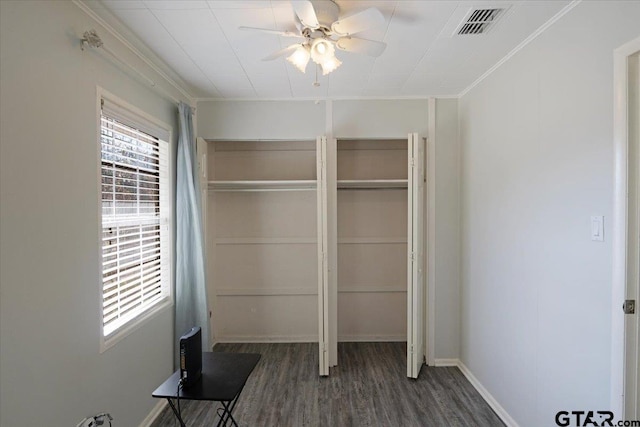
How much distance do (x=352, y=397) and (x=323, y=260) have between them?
115 cm

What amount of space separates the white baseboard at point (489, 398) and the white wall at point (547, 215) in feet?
0.14

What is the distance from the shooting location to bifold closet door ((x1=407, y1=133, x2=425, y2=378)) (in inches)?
108

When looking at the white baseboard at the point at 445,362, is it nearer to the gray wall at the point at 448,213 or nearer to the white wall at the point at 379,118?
the gray wall at the point at 448,213

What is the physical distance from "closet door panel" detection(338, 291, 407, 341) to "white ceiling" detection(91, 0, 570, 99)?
7.20ft

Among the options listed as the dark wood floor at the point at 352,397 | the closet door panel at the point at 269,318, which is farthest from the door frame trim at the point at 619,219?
the closet door panel at the point at 269,318

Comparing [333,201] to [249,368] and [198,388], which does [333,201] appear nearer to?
[249,368]

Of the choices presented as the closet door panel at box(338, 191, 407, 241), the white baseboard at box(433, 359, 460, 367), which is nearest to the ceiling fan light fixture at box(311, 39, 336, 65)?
the closet door panel at box(338, 191, 407, 241)

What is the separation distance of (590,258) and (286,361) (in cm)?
267

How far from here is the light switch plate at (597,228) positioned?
1.48 meters

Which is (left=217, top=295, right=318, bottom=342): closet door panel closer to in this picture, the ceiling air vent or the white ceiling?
the white ceiling

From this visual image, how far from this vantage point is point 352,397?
2590mm

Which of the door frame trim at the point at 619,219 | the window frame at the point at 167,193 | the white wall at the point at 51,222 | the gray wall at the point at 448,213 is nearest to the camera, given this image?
the white wall at the point at 51,222

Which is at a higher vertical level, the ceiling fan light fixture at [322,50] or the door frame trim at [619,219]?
the ceiling fan light fixture at [322,50]

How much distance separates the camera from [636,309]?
1344mm
